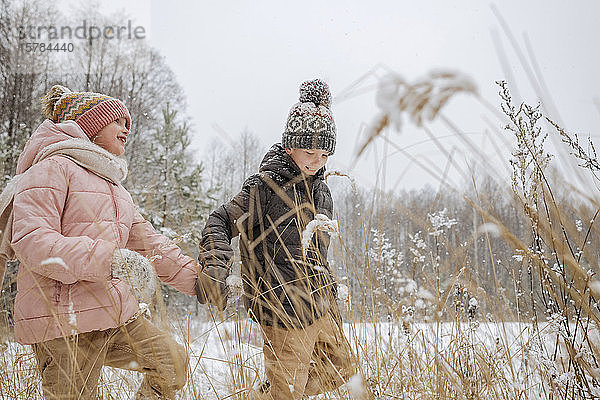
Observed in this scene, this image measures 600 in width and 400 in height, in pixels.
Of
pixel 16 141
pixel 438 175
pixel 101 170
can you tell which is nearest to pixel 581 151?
pixel 438 175

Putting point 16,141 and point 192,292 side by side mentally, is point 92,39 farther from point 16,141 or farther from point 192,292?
point 192,292

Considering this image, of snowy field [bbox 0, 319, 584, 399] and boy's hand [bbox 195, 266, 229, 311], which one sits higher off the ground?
boy's hand [bbox 195, 266, 229, 311]

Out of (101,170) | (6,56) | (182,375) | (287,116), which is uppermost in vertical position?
(6,56)

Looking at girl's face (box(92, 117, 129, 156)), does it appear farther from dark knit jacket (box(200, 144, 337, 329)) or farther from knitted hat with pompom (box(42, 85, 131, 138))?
dark knit jacket (box(200, 144, 337, 329))

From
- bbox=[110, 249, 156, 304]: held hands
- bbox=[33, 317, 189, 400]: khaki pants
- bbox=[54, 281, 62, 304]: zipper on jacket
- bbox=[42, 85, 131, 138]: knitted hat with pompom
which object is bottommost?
bbox=[33, 317, 189, 400]: khaki pants

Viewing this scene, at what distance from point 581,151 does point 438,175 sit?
341mm

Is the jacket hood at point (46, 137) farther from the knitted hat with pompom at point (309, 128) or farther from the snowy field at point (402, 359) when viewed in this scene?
the knitted hat with pompom at point (309, 128)

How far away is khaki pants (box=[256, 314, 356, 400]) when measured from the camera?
5.47 ft

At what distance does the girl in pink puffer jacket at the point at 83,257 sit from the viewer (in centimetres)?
166

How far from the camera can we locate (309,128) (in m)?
2.47

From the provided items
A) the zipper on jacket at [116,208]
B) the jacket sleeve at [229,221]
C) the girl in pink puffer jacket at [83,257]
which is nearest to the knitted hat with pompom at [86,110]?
the girl in pink puffer jacket at [83,257]

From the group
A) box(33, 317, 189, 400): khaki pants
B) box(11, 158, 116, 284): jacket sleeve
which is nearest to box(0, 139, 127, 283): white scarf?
box(11, 158, 116, 284): jacket sleeve

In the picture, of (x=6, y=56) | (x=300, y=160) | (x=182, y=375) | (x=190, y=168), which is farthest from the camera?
(x=190, y=168)

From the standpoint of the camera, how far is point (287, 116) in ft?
8.57
